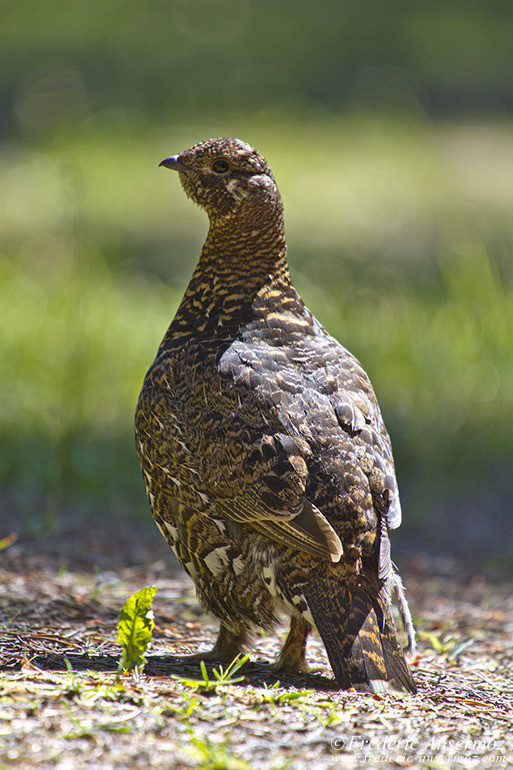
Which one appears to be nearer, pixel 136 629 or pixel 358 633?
pixel 136 629

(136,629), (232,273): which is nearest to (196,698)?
(136,629)

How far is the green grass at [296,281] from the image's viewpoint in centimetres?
599

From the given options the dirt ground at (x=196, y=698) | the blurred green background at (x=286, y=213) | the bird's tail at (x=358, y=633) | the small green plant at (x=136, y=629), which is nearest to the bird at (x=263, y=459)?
the bird's tail at (x=358, y=633)

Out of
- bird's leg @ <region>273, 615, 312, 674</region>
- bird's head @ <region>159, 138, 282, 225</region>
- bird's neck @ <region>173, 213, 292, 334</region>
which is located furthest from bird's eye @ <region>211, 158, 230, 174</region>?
bird's leg @ <region>273, 615, 312, 674</region>

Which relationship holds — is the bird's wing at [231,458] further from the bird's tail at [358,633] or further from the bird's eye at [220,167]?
the bird's eye at [220,167]

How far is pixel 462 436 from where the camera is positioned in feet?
20.9

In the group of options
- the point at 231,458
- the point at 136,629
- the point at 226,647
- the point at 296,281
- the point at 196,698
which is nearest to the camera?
the point at 196,698

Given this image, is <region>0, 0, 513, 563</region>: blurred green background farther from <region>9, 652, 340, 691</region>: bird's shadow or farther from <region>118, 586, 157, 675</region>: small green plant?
<region>118, 586, 157, 675</region>: small green plant

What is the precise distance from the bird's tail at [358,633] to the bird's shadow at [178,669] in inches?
7.1

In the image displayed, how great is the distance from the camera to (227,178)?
3.60 metres

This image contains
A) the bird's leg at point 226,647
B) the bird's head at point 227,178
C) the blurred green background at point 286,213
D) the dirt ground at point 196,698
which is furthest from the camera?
the blurred green background at point 286,213

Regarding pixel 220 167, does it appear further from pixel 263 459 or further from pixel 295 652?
pixel 295 652

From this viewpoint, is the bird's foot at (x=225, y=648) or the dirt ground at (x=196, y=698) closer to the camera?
the dirt ground at (x=196, y=698)

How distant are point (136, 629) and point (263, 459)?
69 centimetres
